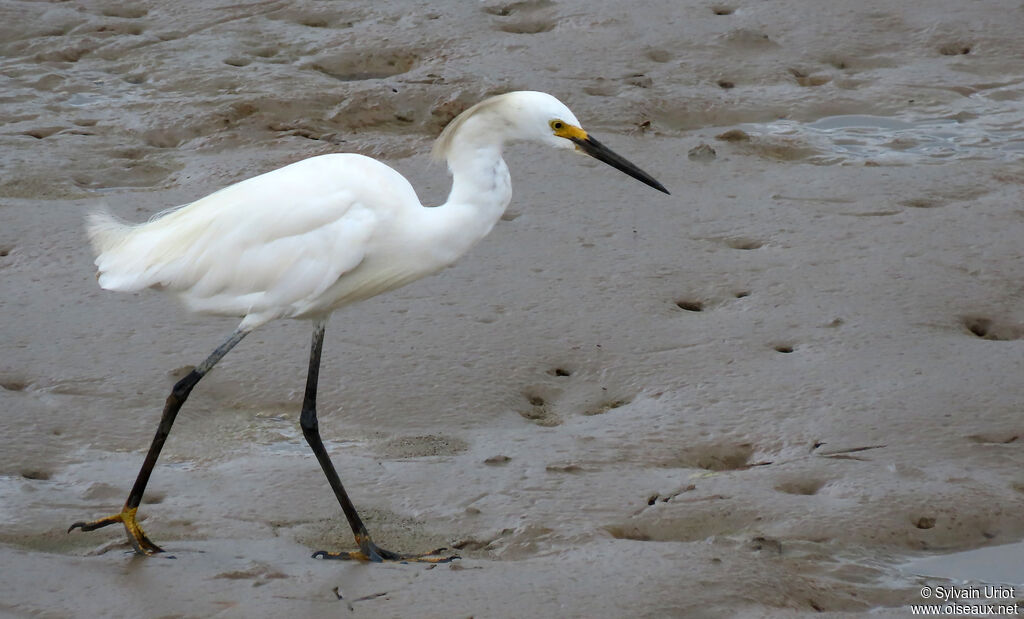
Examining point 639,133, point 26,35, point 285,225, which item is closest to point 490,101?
point 285,225

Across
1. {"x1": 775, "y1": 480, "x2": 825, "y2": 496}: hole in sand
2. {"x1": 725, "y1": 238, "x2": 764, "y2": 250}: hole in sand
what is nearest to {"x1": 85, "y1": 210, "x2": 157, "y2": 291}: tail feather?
{"x1": 775, "y1": 480, "x2": 825, "y2": 496}: hole in sand

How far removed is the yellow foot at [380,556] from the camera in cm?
400

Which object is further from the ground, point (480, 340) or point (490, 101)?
point (490, 101)

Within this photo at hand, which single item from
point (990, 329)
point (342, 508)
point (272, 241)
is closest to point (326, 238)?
point (272, 241)

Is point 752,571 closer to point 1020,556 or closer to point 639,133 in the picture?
point 1020,556

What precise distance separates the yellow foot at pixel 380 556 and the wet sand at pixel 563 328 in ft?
0.28

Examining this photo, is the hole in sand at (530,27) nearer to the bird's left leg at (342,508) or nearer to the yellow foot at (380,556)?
the bird's left leg at (342,508)

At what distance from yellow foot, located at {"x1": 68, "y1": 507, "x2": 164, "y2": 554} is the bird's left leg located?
51 cm

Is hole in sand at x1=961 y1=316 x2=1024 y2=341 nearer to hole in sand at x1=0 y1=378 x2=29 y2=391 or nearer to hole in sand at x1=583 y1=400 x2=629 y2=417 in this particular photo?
hole in sand at x1=583 y1=400 x2=629 y2=417

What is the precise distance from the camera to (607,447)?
464cm

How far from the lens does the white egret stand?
417cm

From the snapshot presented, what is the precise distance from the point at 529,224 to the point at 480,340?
1.14 meters

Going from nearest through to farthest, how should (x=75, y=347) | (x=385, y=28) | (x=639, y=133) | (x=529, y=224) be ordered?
1. (x=75, y=347)
2. (x=529, y=224)
3. (x=639, y=133)
4. (x=385, y=28)

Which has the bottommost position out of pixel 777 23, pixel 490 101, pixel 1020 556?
pixel 1020 556
